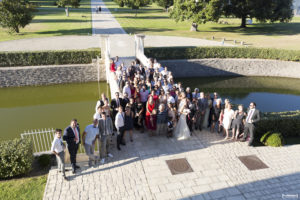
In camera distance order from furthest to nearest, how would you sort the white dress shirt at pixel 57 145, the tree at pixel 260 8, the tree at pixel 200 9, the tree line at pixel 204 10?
the tree at pixel 260 8 → the tree at pixel 200 9 → the tree line at pixel 204 10 → the white dress shirt at pixel 57 145

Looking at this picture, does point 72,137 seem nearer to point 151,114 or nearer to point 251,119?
point 151,114

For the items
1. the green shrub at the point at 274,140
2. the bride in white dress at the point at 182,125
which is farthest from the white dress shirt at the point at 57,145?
the green shrub at the point at 274,140

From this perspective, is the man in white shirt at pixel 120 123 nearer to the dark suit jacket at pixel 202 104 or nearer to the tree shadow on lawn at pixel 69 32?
the dark suit jacket at pixel 202 104

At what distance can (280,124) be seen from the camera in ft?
34.5

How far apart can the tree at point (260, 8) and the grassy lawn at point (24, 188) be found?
31349mm

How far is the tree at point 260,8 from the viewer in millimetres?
33312

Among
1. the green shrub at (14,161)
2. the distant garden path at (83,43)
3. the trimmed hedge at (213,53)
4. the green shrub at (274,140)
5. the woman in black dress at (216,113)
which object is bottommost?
the green shrub at (274,140)

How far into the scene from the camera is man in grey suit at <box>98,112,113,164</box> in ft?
26.1

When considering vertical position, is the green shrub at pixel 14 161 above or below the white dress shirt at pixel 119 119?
below

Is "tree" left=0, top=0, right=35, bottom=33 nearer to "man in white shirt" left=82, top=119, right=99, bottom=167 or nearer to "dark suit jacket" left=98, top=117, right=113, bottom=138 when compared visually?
"dark suit jacket" left=98, top=117, right=113, bottom=138

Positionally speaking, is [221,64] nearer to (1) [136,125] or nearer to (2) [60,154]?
(1) [136,125]

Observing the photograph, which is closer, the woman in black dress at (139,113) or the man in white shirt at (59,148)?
the man in white shirt at (59,148)

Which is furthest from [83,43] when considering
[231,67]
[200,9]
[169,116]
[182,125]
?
[182,125]

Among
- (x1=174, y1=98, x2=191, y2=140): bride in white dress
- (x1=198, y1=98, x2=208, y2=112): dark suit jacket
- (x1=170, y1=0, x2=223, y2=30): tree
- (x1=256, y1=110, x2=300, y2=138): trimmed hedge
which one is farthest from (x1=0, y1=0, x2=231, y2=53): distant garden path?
(x1=256, y1=110, x2=300, y2=138): trimmed hedge
